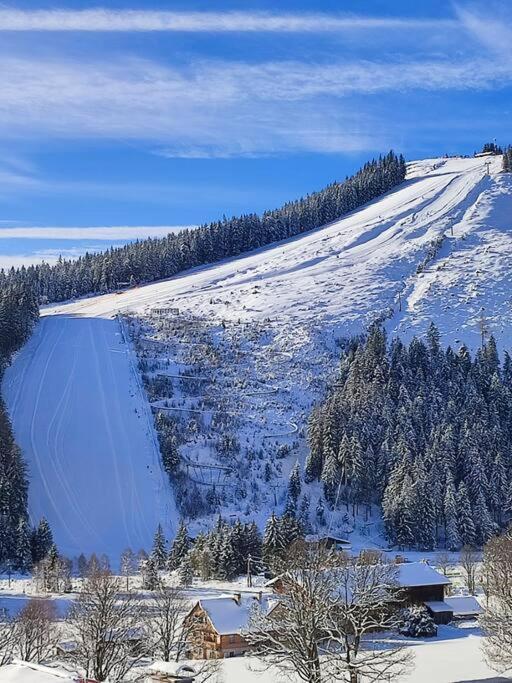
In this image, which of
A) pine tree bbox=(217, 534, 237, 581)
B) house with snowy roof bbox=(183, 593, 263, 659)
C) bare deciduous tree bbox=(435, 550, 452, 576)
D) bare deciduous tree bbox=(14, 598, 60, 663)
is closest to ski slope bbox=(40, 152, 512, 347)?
bare deciduous tree bbox=(435, 550, 452, 576)

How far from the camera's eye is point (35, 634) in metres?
38.4

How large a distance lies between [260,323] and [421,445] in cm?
4390

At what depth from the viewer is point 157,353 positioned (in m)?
116

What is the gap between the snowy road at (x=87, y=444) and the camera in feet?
253

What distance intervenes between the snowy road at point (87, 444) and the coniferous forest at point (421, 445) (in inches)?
748

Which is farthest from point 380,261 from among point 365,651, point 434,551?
point 365,651

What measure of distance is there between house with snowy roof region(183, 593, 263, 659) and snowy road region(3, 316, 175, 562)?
26261 mm

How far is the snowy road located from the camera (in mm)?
77062

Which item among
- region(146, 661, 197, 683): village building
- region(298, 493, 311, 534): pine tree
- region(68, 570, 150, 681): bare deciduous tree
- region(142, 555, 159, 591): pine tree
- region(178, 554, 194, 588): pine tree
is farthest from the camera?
region(298, 493, 311, 534): pine tree

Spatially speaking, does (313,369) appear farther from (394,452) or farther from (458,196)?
(458,196)

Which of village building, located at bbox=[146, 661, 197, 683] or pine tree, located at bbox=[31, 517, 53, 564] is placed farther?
pine tree, located at bbox=[31, 517, 53, 564]

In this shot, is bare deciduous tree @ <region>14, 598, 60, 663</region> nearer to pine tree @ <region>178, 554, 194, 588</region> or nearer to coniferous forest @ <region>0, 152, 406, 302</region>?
pine tree @ <region>178, 554, 194, 588</region>

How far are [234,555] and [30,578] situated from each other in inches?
635

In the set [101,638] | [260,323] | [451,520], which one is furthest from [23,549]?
[260,323]
